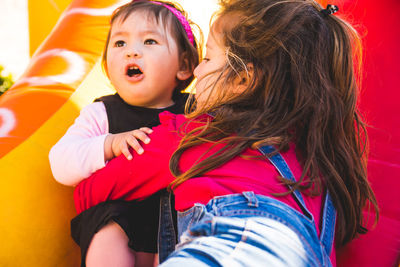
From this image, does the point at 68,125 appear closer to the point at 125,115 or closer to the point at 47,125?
the point at 47,125

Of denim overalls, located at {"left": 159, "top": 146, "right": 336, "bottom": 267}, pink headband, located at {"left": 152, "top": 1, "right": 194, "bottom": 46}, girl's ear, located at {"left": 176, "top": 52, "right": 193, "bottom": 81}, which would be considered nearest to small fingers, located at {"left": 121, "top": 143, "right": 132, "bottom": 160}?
denim overalls, located at {"left": 159, "top": 146, "right": 336, "bottom": 267}

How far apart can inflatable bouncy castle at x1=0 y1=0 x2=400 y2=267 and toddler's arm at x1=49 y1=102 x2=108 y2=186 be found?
0.12 meters

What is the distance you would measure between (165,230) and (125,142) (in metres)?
0.25

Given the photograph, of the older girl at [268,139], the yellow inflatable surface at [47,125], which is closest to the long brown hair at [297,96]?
the older girl at [268,139]

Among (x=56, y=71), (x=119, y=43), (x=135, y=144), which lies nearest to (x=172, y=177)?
(x=135, y=144)

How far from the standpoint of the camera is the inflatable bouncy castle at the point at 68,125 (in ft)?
3.80

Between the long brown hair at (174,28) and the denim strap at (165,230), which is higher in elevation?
the long brown hair at (174,28)

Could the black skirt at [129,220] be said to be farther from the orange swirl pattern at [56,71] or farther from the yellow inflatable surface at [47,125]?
the orange swirl pattern at [56,71]

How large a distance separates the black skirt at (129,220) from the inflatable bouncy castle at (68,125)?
0.44 ft

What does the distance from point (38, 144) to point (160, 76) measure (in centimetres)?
44

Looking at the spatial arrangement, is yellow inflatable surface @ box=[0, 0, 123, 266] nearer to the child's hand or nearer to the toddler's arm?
the toddler's arm

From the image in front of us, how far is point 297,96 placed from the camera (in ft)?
3.19

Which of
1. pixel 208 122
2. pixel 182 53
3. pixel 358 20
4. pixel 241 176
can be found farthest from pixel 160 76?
pixel 358 20

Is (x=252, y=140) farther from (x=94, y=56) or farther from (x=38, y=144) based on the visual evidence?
(x=94, y=56)
